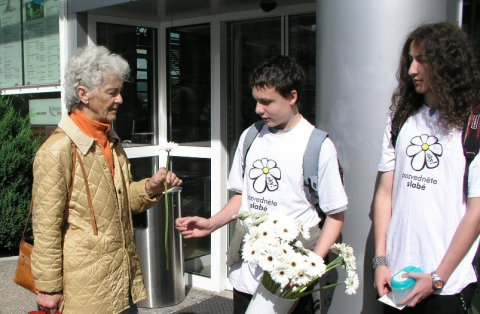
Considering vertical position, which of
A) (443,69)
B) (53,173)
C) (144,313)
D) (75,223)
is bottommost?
(144,313)

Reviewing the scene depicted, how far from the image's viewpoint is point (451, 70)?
6.97 ft

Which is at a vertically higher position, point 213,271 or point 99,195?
point 99,195

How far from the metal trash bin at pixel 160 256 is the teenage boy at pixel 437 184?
9.13 feet

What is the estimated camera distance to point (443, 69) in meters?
2.12

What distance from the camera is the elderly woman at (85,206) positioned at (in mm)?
2492

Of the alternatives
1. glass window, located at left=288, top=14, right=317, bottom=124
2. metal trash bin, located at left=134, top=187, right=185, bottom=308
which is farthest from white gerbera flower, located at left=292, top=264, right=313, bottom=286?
metal trash bin, located at left=134, top=187, right=185, bottom=308

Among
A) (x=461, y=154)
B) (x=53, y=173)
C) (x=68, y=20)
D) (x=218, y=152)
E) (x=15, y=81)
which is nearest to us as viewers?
(x=461, y=154)

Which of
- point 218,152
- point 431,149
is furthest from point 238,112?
point 431,149

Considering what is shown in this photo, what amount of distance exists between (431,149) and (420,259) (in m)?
0.45

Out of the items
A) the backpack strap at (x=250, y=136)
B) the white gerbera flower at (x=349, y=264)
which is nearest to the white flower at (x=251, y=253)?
the white gerbera flower at (x=349, y=264)

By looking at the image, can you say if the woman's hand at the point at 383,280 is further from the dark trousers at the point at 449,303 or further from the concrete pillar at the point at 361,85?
the concrete pillar at the point at 361,85

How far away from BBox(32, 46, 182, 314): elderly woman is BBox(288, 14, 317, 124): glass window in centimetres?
201

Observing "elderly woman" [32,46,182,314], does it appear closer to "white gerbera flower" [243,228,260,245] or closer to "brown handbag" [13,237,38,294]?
"brown handbag" [13,237,38,294]

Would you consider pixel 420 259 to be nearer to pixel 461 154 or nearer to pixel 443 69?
pixel 461 154
